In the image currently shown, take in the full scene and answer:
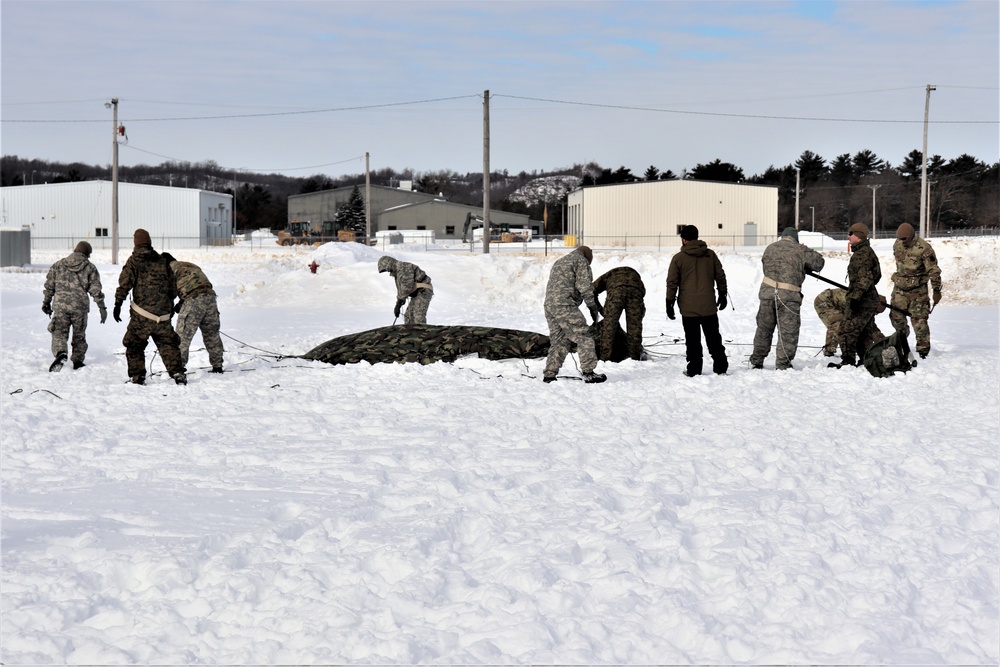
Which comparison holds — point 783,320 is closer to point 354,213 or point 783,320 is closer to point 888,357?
point 888,357

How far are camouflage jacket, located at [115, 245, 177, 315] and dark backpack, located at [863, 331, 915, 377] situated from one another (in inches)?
298

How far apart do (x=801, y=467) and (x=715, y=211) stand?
5302cm

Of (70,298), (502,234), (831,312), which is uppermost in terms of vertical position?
(502,234)

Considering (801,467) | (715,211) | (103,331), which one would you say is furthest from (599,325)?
(715,211)

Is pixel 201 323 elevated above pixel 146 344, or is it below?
above

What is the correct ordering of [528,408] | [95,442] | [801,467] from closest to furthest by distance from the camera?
[801,467]
[95,442]
[528,408]

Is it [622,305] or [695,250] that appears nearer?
[695,250]

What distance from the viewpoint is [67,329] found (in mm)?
11758

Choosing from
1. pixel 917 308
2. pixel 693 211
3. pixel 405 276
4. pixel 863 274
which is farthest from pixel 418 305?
pixel 693 211

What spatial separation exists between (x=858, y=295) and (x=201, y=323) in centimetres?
737

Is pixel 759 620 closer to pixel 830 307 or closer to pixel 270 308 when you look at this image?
pixel 830 307

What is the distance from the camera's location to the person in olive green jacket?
34.9 feet

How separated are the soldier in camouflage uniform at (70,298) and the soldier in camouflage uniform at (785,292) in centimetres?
783

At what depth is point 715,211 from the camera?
5762cm
